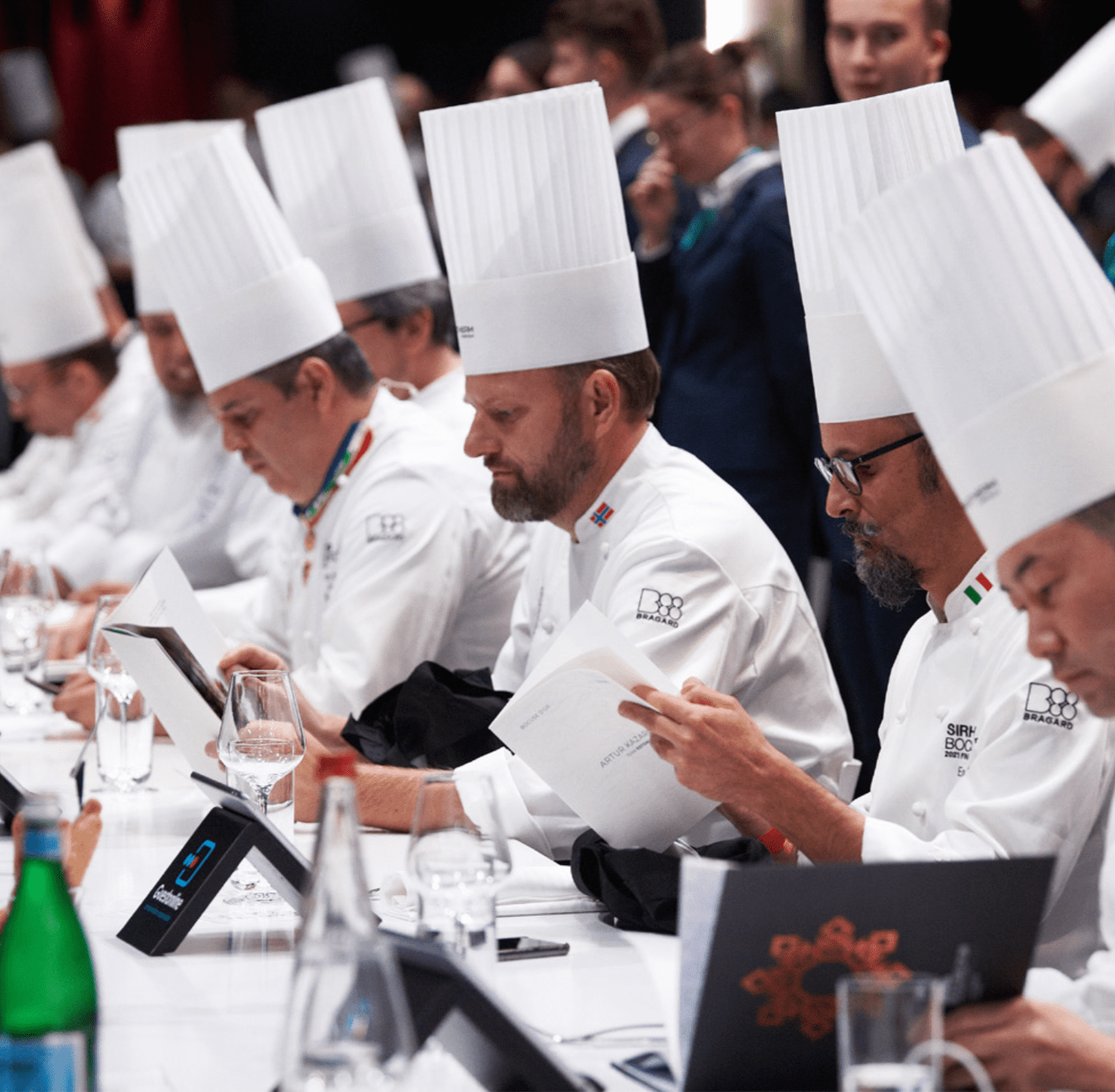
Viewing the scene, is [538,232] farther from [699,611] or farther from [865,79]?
[865,79]

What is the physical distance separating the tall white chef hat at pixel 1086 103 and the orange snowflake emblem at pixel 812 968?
2213 mm

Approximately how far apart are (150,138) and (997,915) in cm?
434

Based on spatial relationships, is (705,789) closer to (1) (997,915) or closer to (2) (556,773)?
(2) (556,773)

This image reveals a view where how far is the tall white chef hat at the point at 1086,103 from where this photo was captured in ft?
10.2

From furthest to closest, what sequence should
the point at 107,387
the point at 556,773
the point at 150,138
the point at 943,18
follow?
the point at 107,387, the point at 150,138, the point at 943,18, the point at 556,773

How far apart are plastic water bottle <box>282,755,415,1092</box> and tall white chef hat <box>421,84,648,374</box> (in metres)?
1.60

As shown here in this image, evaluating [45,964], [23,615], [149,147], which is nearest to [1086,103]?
[23,615]

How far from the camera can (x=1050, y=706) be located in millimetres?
1764

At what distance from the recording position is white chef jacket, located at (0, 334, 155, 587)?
5316 mm

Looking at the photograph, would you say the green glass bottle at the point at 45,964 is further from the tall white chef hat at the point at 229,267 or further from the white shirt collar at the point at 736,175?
the white shirt collar at the point at 736,175

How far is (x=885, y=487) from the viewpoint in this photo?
201 cm

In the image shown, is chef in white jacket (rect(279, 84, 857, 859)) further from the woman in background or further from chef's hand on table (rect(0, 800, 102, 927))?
the woman in background

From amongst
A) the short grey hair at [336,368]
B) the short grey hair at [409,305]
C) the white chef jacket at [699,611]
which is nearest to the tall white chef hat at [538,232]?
the white chef jacket at [699,611]

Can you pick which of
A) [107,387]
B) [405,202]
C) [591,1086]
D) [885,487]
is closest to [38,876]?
[591,1086]
